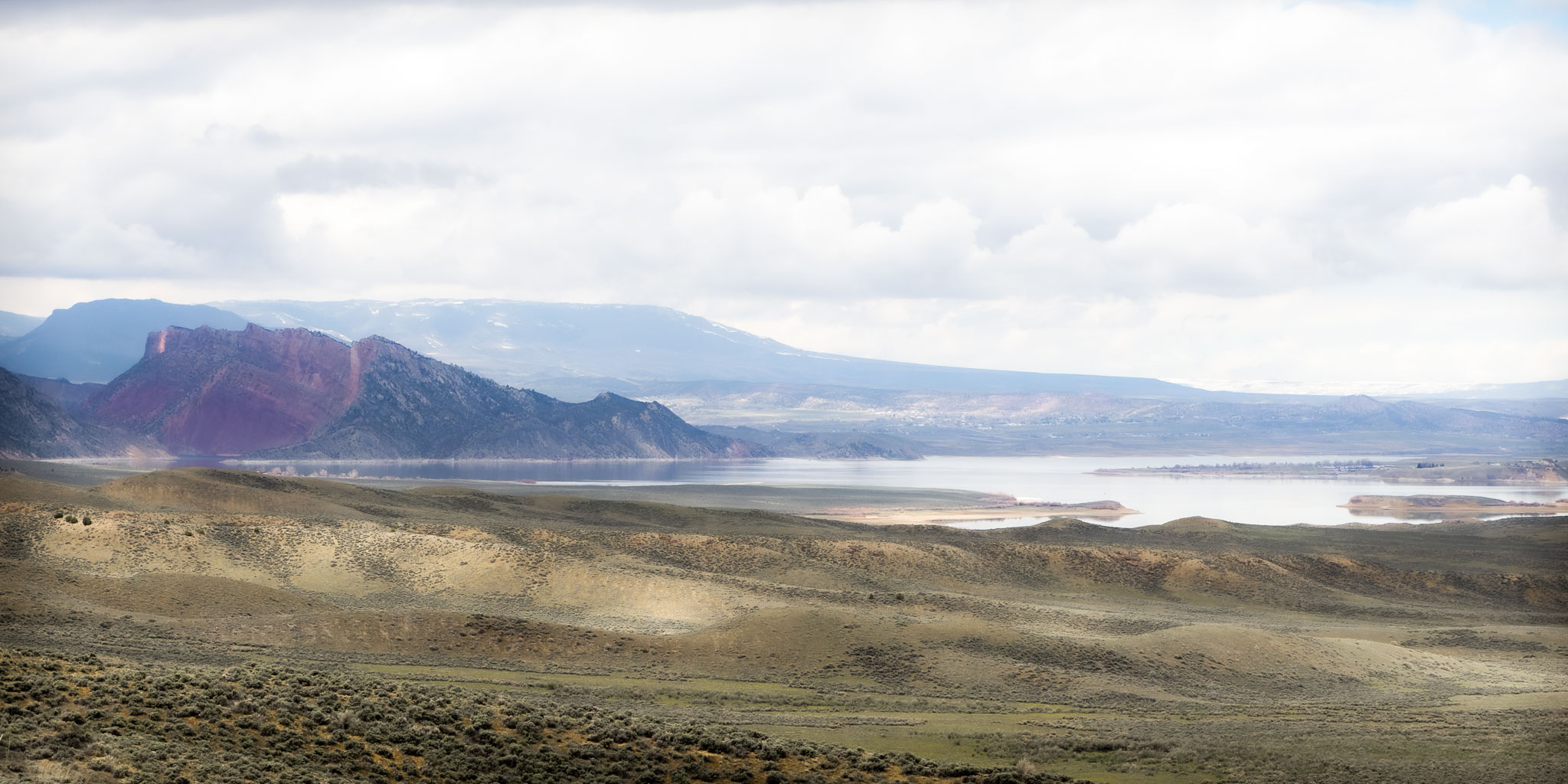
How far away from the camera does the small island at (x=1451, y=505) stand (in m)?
133

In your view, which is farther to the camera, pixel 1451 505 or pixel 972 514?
pixel 1451 505

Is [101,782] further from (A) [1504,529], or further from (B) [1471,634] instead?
(A) [1504,529]

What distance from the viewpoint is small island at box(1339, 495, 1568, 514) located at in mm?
132875

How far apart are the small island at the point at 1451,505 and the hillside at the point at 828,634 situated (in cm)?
5747

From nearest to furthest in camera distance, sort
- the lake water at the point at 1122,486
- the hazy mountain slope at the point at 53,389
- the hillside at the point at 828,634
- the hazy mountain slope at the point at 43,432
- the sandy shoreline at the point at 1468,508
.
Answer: the hillside at the point at 828,634 < the sandy shoreline at the point at 1468,508 < the lake water at the point at 1122,486 < the hazy mountain slope at the point at 43,432 < the hazy mountain slope at the point at 53,389

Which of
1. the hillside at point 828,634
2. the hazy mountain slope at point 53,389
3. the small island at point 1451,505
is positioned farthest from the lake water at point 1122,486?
the hillside at point 828,634

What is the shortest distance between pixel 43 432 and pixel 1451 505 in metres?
168

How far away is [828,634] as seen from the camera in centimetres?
4741

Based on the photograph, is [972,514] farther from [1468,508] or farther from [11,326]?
[11,326]

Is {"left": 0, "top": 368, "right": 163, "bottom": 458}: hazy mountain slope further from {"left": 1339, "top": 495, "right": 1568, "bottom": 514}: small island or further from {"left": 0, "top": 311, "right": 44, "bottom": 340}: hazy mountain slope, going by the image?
{"left": 1339, "top": 495, "right": 1568, "bottom": 514}: small island

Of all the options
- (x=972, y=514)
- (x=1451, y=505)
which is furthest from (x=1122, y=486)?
(x=972, y=514)

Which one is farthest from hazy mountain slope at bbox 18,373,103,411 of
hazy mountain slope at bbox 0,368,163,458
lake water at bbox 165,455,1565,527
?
lake water at bbox 165,455,1565,527

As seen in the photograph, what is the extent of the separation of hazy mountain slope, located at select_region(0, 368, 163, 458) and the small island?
149 meters

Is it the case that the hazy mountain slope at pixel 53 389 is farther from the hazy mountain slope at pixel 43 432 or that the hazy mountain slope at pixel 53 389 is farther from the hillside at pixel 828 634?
the hillside at pixel 828 634
